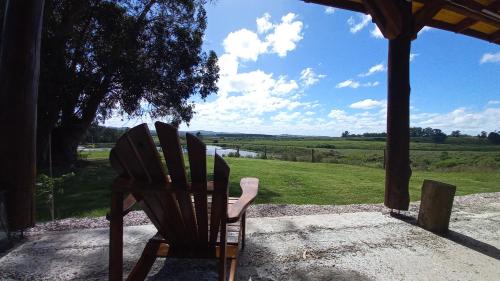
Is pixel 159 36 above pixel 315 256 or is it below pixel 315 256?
above

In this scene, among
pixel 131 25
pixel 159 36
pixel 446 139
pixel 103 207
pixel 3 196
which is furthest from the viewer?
pixel 446 139

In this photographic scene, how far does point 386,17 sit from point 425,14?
2.18ft

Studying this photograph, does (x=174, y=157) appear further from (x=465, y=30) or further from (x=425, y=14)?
(x=465, y=30)

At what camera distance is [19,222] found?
3.22 metres

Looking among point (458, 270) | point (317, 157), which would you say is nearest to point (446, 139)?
point (317, 157)

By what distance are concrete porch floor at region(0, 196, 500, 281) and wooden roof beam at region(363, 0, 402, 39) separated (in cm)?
256

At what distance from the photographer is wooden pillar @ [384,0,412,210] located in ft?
14.9

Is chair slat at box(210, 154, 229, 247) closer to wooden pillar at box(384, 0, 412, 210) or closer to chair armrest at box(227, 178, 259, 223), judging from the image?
chair armrest at box(227, 178, 259, 223)

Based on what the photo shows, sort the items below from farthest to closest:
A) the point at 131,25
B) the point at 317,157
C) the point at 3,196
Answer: the point at 317,157
the point at 131,25
the point at 3,196

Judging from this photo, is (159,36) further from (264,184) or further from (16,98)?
(16,98)

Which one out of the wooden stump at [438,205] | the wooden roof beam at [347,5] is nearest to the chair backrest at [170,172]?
the wooden stump at [438,205]

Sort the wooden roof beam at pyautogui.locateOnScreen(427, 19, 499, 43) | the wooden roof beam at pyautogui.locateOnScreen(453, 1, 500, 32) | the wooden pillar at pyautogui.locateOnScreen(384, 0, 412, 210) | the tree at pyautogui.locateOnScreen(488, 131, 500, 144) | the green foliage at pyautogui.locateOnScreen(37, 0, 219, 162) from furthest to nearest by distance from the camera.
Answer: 1. the tree at pyautogui.locateOnScreen(488, 131, 500, 144)
2. the green foliage at pyautogui.locateOnScreen(37, 0, 219, 162)
3. the wooden roof beam at pyautogui.locateOnScreen(427, 19, 499, 43)
4. the wooden roof beam at pyautogui.locateOnScreen(453, 1, 500, 32)
5. the wooden pillar at pyautogui.locateOnScreen(384, 0, 412, 210)

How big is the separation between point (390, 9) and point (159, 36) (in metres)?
9.37

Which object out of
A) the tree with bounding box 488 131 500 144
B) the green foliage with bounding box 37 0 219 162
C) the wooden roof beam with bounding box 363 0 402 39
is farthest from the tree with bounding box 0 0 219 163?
the tree with bounding box 488 131 500 144
